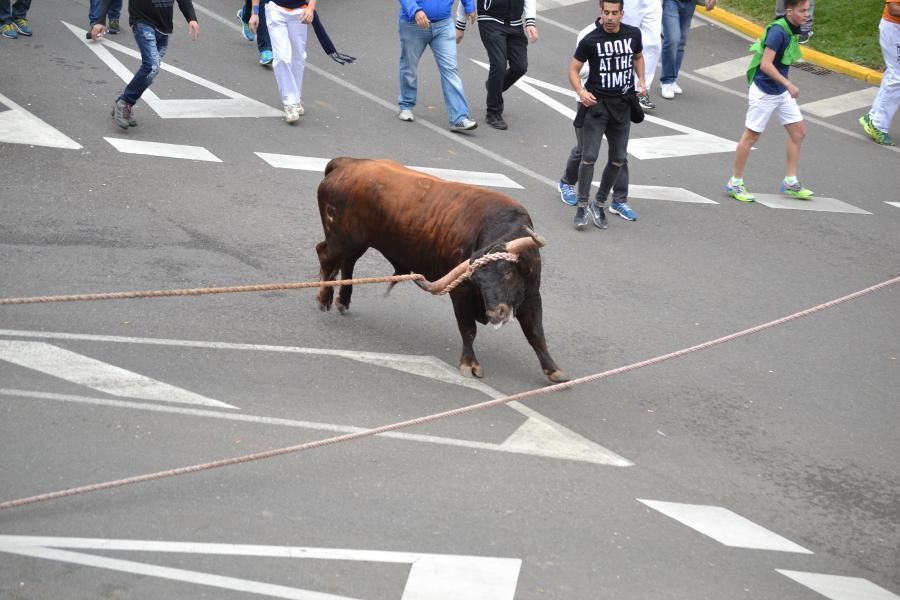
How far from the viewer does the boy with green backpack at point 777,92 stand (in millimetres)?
11242

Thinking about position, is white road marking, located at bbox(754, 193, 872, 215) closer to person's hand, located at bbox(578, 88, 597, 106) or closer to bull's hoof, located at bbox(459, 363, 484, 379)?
person's hand, located at bbox(578, 88, 597, 106)

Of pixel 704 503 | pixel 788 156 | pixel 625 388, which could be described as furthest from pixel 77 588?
pixel 788 156

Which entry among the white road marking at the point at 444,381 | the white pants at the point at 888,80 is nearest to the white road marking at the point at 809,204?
the white pants at the point at 888,80

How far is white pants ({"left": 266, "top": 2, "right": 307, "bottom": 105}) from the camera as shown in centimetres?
1255

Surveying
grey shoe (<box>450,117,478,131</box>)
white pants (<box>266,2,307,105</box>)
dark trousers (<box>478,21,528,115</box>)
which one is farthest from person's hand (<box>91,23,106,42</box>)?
dark trousers (<box>478,21,528,115</box>)

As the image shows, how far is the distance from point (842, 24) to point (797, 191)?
6.69 metres

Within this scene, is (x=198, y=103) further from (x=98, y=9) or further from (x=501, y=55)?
(x=501, y=55)

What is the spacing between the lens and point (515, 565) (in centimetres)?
600

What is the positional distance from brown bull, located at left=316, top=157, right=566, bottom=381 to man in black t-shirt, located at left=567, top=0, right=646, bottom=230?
2904mm

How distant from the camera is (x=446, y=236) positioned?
7.92 m

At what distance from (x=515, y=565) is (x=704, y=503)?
4.82 feet

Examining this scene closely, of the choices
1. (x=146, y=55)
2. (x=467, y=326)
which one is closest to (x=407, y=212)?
(x=467, y=326)

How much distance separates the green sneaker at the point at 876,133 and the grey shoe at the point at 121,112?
29.5 ft

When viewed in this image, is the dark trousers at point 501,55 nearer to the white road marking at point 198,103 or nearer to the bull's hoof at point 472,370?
the white road marking at point 198,103
